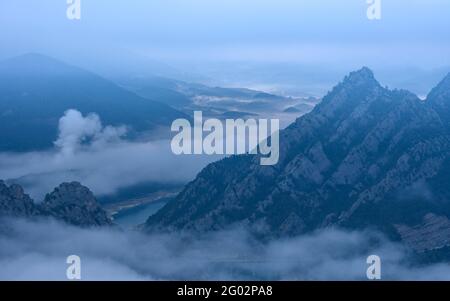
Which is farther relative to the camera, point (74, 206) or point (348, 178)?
point (348, 178)

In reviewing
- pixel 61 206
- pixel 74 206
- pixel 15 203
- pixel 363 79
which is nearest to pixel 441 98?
pixel 363 79

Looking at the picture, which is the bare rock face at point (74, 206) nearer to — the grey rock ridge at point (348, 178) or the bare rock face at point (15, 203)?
the bare rock face at point (15, 203)

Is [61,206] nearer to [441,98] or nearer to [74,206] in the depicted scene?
[74,206]

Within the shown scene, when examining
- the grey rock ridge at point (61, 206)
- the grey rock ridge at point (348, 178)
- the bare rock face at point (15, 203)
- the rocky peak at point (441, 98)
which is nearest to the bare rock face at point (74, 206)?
the grey rock ridge at point (61, 206)

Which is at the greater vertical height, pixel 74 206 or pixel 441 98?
pixel 441 98

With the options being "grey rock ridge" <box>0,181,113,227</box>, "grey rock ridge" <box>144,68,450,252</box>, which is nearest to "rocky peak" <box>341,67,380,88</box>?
"grey rock ridge" <box>144,68,450,252</box>

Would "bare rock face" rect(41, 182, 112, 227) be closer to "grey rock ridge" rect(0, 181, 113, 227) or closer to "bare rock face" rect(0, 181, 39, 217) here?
"grey rock ridge" rect(0, 181, 113, 227)
